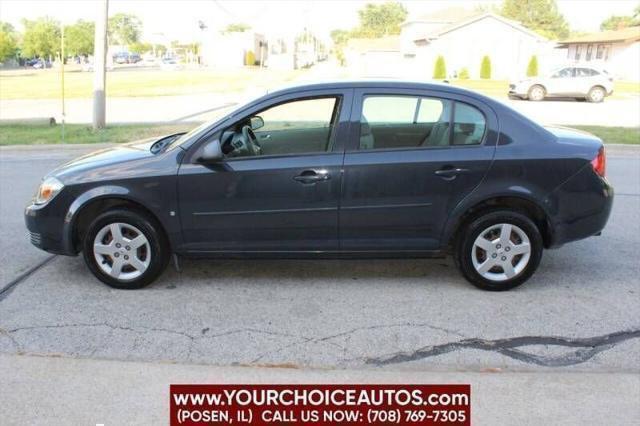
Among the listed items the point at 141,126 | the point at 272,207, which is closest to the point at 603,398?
the point at 272,207

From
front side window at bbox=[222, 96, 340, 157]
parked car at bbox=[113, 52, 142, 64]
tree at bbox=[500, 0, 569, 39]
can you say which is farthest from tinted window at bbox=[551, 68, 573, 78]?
parked car at bbox=[113, 52, 142, 64]

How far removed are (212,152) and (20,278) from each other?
201 centimetres

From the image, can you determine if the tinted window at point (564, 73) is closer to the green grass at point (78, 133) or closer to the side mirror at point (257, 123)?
the green grass at point (78, 133)

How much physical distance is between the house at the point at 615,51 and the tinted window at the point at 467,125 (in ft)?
152

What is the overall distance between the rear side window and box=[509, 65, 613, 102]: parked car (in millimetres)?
23139

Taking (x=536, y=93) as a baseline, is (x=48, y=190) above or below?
below

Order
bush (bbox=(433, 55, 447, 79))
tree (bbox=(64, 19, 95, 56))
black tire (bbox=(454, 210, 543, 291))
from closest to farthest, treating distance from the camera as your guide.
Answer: black tire (bbox=(454, 210, 543, 291)), bush (bbox=(433, 55, 447, 79)), tree (bbox=(64, 19, 95, 56))

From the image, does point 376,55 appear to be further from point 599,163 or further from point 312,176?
point 312,176

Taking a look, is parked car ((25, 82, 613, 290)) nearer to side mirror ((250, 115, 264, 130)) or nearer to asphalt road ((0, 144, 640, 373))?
asphalt road ((0, 144, 640, 373))

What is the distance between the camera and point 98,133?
13820 mm

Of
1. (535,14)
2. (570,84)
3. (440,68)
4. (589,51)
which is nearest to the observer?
(570,84)

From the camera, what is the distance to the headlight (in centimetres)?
469

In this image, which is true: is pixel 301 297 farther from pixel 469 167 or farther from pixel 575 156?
pixel 575 156

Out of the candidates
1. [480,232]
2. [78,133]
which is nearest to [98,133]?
[78,133]
